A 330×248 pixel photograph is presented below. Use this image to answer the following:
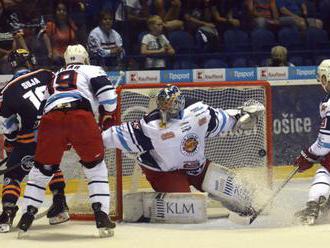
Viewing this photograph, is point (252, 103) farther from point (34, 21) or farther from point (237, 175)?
point (34, 21)

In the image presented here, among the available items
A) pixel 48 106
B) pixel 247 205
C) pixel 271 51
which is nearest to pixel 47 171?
pixel 48 106

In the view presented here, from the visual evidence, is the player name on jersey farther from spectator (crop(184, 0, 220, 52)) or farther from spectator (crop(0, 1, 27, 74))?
spectator (crop(184, 0, 220, 52))

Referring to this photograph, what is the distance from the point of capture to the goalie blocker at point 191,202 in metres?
6.21

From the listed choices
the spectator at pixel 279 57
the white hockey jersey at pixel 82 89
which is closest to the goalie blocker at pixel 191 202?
the white hockey jersey at pixel 82 89

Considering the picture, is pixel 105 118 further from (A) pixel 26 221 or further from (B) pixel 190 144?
(A) pixel 26 221

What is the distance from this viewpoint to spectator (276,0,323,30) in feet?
36.1

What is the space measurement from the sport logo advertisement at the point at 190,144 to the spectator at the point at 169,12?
4028mm

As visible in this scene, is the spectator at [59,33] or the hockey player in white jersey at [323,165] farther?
the spectator at [59,33]

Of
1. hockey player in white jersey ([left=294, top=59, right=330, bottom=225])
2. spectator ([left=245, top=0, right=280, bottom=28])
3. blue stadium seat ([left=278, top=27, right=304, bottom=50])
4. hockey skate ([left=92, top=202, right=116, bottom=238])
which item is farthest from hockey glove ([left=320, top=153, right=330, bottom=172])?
spectator ([left=245, top=0, right=280, bottom=28])

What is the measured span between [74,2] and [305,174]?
114 inches

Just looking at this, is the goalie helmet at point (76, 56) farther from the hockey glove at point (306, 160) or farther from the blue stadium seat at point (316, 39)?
the blue stadium seat at point (316, 39)

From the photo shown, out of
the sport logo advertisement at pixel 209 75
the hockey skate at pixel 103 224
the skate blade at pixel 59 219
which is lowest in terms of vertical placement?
the skate blade at pixel 59 219

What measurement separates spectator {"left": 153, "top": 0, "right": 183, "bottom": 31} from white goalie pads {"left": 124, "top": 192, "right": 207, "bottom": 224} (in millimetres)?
3972

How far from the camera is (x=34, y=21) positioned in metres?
9.28
